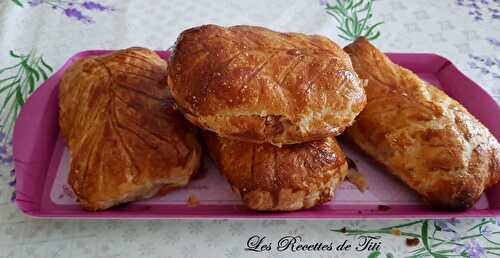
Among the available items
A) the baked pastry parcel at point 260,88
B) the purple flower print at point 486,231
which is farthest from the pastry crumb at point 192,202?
the purple flower print at point 486,231

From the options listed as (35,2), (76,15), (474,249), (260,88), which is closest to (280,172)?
(260,88)

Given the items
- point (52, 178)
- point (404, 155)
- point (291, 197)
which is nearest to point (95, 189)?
point (52, 178)

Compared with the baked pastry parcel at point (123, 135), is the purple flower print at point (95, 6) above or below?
above

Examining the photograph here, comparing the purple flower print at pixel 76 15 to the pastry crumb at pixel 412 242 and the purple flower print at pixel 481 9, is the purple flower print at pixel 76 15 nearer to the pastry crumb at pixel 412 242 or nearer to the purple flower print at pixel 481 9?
the pastry crumb at pixel 412 242

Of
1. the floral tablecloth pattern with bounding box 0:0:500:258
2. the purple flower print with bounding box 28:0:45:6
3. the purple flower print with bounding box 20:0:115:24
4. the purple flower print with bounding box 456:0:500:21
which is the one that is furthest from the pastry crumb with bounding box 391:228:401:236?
the purple flower print with bounding box 28:0:45:6

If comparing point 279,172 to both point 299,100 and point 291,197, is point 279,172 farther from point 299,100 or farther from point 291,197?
point 299,100

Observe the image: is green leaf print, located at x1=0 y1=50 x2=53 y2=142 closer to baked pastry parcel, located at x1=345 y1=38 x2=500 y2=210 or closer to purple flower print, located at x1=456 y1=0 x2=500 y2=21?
baked pastry parcel, located at x1=345 y1=38 x2=500 y2=210
